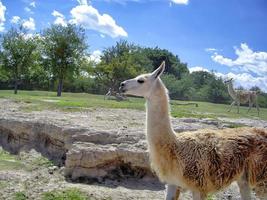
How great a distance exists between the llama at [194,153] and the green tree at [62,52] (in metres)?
39.8

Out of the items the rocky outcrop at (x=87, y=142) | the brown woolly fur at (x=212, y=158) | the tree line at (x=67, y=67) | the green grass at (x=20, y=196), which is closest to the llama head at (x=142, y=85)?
the brown woolly fur at (x=212, y=158)

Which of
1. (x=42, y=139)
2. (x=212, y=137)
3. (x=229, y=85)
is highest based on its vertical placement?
(x=229, y=85)

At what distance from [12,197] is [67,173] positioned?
168 centimetres

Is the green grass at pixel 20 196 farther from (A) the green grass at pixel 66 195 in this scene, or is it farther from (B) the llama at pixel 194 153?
(B) the llama at pixel 194 153

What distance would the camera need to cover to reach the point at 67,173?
1016 centimetres

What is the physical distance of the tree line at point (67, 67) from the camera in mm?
46781

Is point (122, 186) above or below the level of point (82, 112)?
below

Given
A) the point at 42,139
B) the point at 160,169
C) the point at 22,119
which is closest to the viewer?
the point at 160,169

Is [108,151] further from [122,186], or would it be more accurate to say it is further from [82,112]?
[82,112]

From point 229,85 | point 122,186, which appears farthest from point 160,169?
point 229,85

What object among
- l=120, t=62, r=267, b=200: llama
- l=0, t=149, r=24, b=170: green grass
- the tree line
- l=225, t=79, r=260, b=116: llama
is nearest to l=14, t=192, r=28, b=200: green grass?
l=0, t=149, r=24, b=170: green grass

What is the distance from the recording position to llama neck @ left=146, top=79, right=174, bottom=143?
23.9 feet

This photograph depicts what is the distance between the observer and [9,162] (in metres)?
11.1

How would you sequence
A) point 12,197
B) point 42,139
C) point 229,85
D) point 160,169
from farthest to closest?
point 229,85 → point 42,139 → point 12,197 → point 160,169
